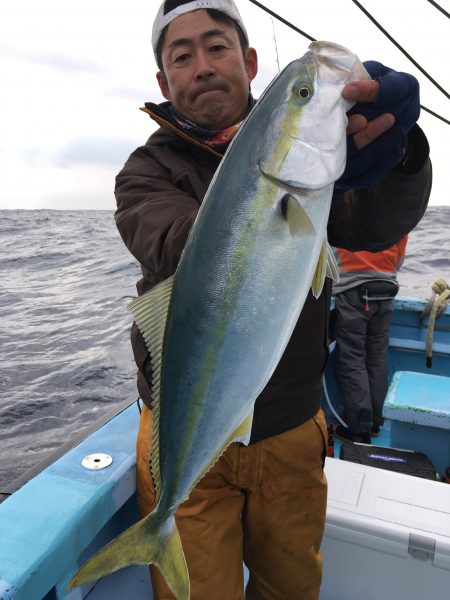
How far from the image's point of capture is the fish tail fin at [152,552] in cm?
147

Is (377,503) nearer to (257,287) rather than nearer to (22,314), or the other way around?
(257,287)

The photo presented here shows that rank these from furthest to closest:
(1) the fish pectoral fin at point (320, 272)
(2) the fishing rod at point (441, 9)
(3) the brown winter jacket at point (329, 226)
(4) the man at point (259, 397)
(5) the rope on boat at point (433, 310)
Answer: (5) the rope on boat at point (433, 310)
(2) the fishing rod at point (441, 9)
(4) the man at point (259, 397)
(3) the brown winter jacket at point (329, 226)
(1) the fish pectoral fin at point (320, 272)

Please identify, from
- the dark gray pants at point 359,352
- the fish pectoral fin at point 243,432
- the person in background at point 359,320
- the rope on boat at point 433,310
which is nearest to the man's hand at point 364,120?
the fish pectoral fin at point 243,432

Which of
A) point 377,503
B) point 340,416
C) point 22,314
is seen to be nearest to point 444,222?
point 22,314

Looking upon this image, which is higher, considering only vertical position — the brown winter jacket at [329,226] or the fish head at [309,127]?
the fish head at [309,127]

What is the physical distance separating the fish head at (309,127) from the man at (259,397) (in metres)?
0.45

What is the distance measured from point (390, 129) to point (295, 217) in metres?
0.42

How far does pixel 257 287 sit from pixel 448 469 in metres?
2.98

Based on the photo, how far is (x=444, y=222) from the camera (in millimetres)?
28672

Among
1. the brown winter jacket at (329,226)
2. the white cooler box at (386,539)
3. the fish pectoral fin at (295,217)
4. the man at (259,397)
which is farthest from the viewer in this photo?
the white cooler box at (386,539)

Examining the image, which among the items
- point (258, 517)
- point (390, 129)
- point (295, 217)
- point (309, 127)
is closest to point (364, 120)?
point (390, 129)

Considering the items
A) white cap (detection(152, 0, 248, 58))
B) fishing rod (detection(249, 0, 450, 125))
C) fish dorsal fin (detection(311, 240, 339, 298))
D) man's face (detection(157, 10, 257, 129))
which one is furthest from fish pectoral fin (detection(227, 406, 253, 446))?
fishing rod (detection(249, 0, 450, 125))

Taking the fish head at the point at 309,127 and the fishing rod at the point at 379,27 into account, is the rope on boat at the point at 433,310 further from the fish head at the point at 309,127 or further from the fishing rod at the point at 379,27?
the fish head at the point at 309,127

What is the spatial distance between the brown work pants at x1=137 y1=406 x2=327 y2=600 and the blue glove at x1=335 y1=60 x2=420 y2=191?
1019mm
